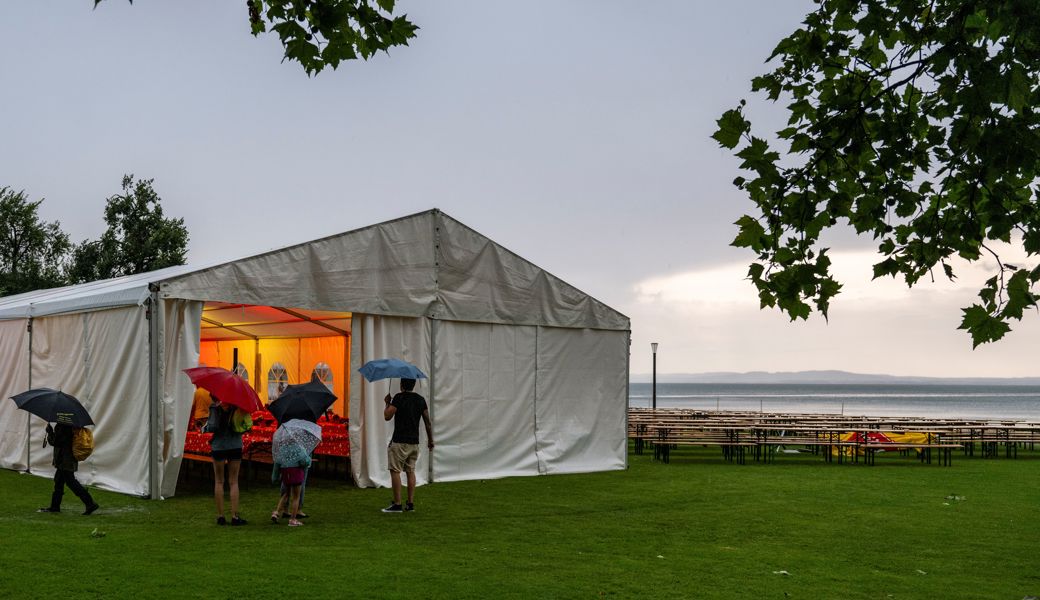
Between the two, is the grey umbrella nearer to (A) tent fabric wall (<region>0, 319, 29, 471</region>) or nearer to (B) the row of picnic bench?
(A) tent fabric wall (<region>0, 319, 29, 471</region>)

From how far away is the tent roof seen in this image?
12.7 m

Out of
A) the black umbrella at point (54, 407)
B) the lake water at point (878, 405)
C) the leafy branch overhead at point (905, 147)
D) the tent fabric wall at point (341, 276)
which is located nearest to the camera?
the leafy branch overhead at point (905, 147)

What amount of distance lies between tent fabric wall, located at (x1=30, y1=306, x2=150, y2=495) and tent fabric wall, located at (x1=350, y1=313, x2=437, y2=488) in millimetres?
2785

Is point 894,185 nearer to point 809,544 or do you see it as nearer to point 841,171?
point 841,171

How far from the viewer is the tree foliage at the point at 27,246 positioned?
41125mm

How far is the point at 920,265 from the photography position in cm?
574

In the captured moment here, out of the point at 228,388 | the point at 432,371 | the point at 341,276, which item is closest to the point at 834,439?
the point at 432,371

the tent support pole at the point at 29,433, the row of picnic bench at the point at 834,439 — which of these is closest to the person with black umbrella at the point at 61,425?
the tent support pole at the point at 29,433

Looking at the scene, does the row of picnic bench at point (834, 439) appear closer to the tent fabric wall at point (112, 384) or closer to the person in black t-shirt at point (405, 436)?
the person in black t-shirt at point (405, 436)

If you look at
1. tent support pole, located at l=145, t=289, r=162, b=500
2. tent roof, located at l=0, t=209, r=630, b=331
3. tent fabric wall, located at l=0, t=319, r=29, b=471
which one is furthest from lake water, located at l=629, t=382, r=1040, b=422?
tent support pole, located at l=145, t=289, r=162, b=500

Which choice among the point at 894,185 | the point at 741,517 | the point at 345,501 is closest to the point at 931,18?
the point at 894,185

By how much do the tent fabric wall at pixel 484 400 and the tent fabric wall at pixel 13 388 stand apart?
6483 mm

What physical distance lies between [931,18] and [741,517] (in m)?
6.66

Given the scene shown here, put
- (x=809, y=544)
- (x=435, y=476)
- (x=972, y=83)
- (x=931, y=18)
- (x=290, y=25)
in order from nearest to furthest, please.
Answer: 1. (x=972, y=83)
2. (x=290, y=25)
3. (x=931, y=18)
4. (x=809, y=544)
5. (x=435, y=476)
